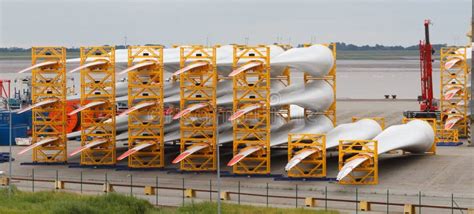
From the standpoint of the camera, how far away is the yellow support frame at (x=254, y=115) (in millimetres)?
59188

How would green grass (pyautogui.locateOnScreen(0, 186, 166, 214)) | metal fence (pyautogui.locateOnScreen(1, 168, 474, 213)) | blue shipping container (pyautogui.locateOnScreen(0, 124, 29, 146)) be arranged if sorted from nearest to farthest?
green grass (pyautogui.locateOnScreen(0, 186, 166, 214)) < metal fence (pyautogui.locateOnScreen(1, 168, 474, 213)) < blue shipping container (pyautogui.locateOnScreen(0, 124, 29, 146))

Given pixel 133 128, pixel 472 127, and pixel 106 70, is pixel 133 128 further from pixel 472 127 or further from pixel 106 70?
pixel 472 127

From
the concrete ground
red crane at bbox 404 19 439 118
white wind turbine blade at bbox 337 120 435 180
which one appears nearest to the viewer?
the concrete ground

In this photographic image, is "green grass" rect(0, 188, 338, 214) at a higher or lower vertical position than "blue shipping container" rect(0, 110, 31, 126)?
lower

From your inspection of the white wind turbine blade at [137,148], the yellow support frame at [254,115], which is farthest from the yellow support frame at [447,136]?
the white wind turbine blade at [137,148]

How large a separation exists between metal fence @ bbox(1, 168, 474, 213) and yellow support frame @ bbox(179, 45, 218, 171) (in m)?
2.79

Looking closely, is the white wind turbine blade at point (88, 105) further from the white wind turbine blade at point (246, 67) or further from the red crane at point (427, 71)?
the red crane at point (427, 71)

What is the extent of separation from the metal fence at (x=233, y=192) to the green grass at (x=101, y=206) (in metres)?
2.14

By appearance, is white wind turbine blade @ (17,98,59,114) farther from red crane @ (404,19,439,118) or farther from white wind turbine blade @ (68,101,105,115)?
red crane @ (404,19,439,118)

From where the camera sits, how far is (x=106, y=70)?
2530 inches

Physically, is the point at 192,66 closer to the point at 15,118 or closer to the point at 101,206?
the point at 101,206

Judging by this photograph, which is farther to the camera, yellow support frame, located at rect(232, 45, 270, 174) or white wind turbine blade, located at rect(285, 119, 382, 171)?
white wind turbine blade, located at rect(285, 119, 382, 171)

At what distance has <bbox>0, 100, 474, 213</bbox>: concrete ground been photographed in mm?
50312

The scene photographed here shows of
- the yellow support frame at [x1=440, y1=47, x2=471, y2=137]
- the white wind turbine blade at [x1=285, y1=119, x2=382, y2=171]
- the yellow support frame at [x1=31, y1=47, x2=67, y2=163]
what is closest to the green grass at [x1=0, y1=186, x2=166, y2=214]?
the white wind turbine blade at [x1=285, y1=119, x2=382, y2=171]
